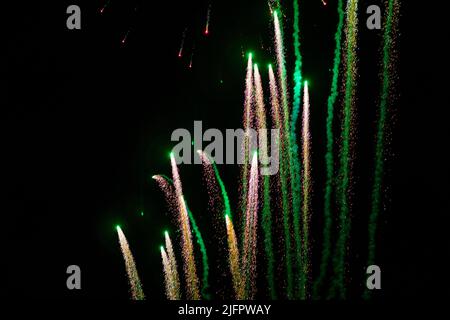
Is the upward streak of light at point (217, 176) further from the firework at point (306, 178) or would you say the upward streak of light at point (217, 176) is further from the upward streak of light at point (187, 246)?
the firework at point (306, 178)

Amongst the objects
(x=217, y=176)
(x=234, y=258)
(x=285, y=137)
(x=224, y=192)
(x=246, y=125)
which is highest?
(x=246, y=125)

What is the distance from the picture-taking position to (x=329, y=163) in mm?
5711

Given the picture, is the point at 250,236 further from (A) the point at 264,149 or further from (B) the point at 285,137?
(B) the point at 285,137

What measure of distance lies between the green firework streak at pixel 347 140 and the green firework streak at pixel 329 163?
107 mm

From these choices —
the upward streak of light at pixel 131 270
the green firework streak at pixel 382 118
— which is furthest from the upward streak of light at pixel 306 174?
the upward streak of light at pixel 131 270

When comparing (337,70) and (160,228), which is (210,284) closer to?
(160,228)

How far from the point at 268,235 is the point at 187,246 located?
1.04m

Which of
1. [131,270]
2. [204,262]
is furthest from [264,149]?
[131,270]

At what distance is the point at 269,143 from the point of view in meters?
5.79

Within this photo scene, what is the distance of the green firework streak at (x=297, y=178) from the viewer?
5637 mm

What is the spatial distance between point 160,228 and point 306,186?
2045 mm

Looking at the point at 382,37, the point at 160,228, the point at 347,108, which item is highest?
the point at 382,37
